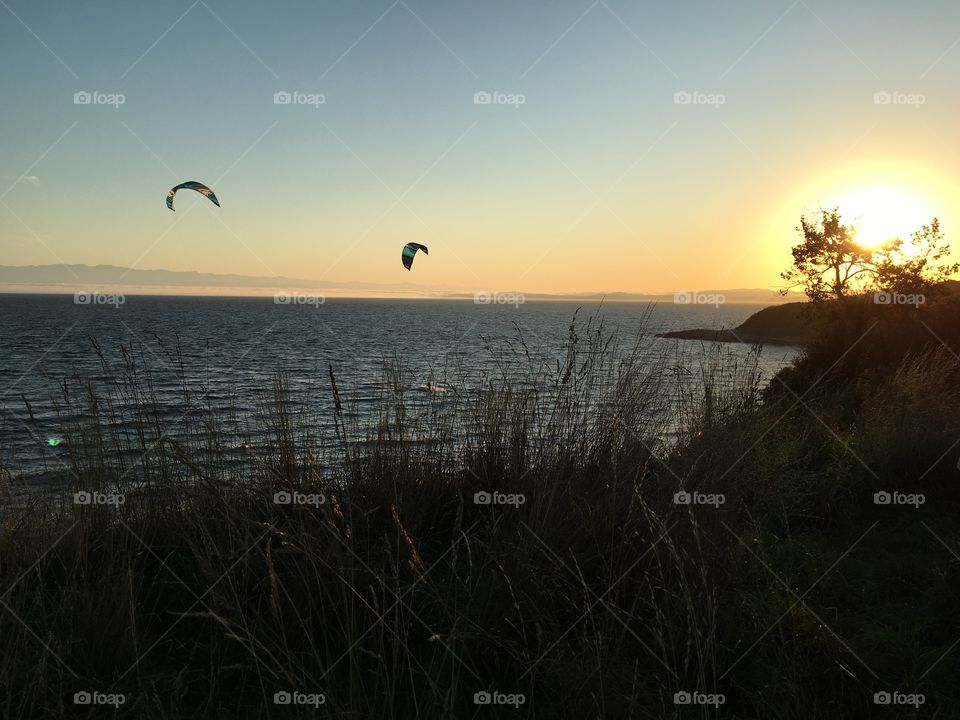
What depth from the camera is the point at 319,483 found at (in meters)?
3.89

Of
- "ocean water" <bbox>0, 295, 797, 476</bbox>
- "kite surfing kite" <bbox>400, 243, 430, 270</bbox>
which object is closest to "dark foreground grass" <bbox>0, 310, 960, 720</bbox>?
"ocean water" <bbox>0, 295, 797, 476</bbox>

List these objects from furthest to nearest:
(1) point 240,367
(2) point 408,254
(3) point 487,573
Result: (1) point 240,367 < (2) point 408,254 < (3) point 487,573

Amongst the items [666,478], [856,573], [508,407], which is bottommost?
[856,573]

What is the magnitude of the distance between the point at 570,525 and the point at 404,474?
3.73 feet

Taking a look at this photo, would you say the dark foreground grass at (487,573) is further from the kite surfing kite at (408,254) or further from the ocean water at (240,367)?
the kite surfing kite at (408,254)

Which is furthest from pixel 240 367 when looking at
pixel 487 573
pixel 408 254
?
pixel 487 573

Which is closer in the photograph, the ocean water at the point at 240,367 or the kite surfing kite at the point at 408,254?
the ocean water at the point at 240,367

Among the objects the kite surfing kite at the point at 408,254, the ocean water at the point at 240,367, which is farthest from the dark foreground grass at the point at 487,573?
the kite surfing kite at the point at 408,254

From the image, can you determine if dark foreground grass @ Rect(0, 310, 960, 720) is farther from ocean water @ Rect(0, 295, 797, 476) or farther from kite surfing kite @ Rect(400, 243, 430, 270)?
kite surfing kite @ Rect(400, 243, 430, 270)

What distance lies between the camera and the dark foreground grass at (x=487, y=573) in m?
2.63

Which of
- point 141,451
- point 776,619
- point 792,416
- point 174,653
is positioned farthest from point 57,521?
point 792,416

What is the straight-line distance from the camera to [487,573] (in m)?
3.19

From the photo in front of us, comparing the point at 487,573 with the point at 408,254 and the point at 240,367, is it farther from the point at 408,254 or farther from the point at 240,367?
the point at 240,367

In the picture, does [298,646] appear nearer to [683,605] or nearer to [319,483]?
[319,483]
